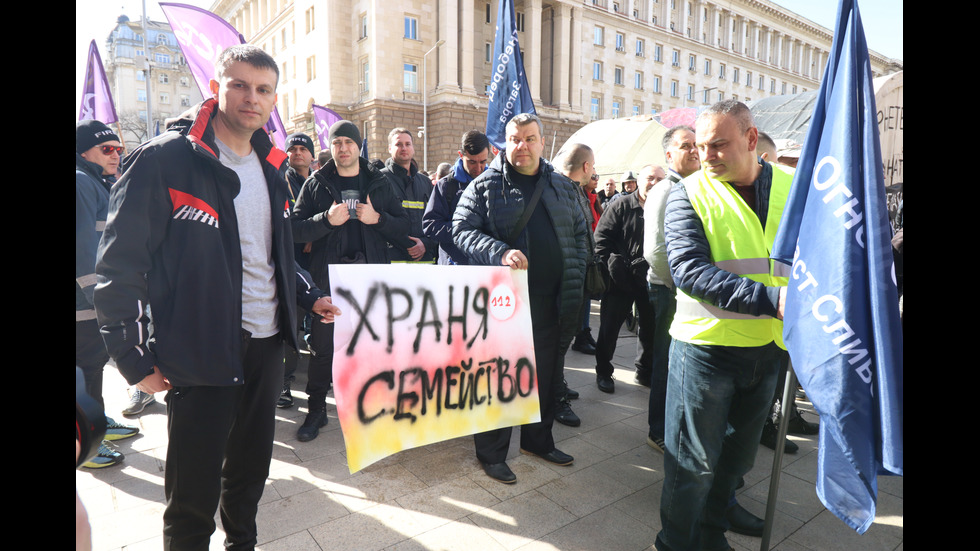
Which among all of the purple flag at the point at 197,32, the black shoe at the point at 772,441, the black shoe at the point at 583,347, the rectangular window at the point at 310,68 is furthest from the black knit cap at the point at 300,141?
the rectangular window at the point at 310,68

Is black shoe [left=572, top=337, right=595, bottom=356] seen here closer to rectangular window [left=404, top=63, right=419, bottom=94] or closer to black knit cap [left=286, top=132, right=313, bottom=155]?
black knit cap [left=286, top=132, right=313, bottom=155]

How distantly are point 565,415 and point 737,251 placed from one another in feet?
7.75

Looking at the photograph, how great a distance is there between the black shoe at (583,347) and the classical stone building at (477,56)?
22.4 metres

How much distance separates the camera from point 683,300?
2387mm

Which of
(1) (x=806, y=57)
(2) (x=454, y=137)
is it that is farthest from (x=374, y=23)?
(1) (x=806, y=57)

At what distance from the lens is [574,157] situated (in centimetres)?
416

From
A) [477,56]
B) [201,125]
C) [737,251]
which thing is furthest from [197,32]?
[477,56]

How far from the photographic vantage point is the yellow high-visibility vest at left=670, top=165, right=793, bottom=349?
214 cm

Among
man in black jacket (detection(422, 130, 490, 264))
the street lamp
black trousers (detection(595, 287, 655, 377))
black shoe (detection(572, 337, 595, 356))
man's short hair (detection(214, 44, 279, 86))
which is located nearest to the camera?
man's short hair (detection(214, 44, 279, 86))

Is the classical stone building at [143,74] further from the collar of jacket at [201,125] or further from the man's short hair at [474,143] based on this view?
the collar of jacket at [201,125]

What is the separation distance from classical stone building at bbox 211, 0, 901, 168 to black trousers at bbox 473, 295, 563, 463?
2529cm

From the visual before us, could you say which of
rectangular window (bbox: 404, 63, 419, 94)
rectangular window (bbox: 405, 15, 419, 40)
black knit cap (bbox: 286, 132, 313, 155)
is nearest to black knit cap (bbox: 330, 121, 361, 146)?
black knit cap (bbox: 286, 132, 313, 155)

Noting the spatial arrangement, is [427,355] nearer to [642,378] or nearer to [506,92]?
[642,378]

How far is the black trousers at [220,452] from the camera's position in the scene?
6.38 feet
